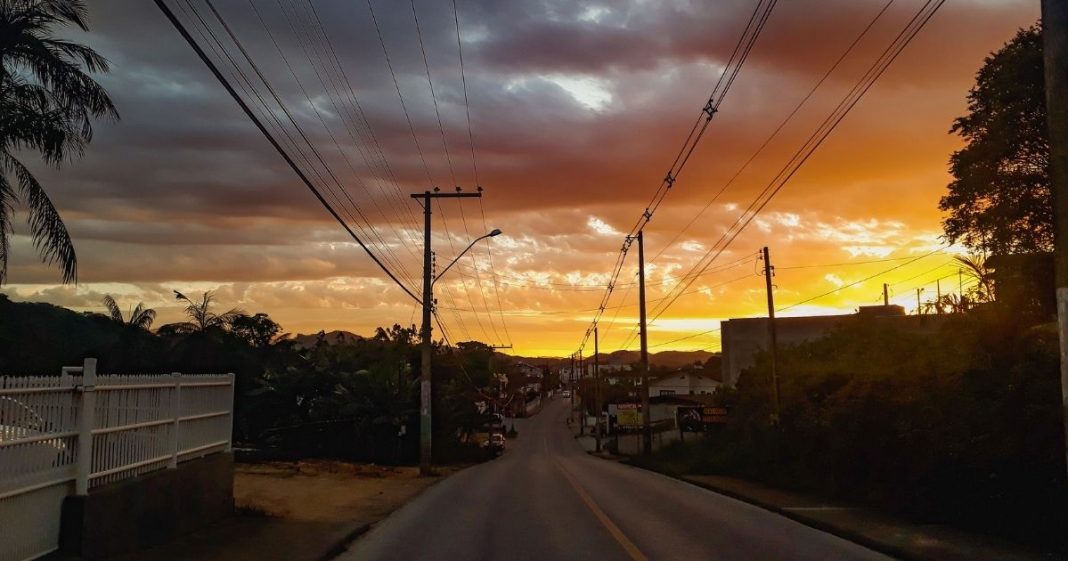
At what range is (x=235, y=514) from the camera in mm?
15203

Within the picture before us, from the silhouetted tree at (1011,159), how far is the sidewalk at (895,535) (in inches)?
213

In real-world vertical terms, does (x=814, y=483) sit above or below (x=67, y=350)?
below

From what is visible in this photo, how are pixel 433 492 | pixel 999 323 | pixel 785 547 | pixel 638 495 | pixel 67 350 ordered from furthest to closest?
pixel 67 350
pixel 433 492
pixel 638 495
pixel 999 323
pixel 785 547

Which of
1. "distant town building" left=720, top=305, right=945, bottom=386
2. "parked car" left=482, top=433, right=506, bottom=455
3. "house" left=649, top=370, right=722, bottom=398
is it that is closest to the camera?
"parked car" left=482, top=433, right=506, bottom=455

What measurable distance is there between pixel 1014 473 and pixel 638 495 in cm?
992

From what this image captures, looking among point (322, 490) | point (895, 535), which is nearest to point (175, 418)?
point (322, 490)

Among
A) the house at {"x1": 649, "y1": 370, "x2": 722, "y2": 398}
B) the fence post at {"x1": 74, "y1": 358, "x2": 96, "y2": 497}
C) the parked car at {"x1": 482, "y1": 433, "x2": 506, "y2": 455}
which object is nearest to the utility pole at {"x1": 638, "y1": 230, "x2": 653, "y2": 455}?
the parked car at {"x1": 482, "y1": 433, "x2": 506, "y2": 455}

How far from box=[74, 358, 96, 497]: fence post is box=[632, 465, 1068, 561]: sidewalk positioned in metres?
10.3

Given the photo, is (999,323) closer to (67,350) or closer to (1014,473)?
(1014,473)

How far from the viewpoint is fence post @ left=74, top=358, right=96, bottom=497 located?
376 inches

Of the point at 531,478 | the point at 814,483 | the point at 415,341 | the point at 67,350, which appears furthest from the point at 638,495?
the point at 415,341

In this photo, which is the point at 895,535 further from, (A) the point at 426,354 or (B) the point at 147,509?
(A) the point at 426,354

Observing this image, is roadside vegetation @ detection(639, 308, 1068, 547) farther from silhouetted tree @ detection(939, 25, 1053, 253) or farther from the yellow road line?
the yellow road line

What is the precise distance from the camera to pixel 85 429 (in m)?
9.66
